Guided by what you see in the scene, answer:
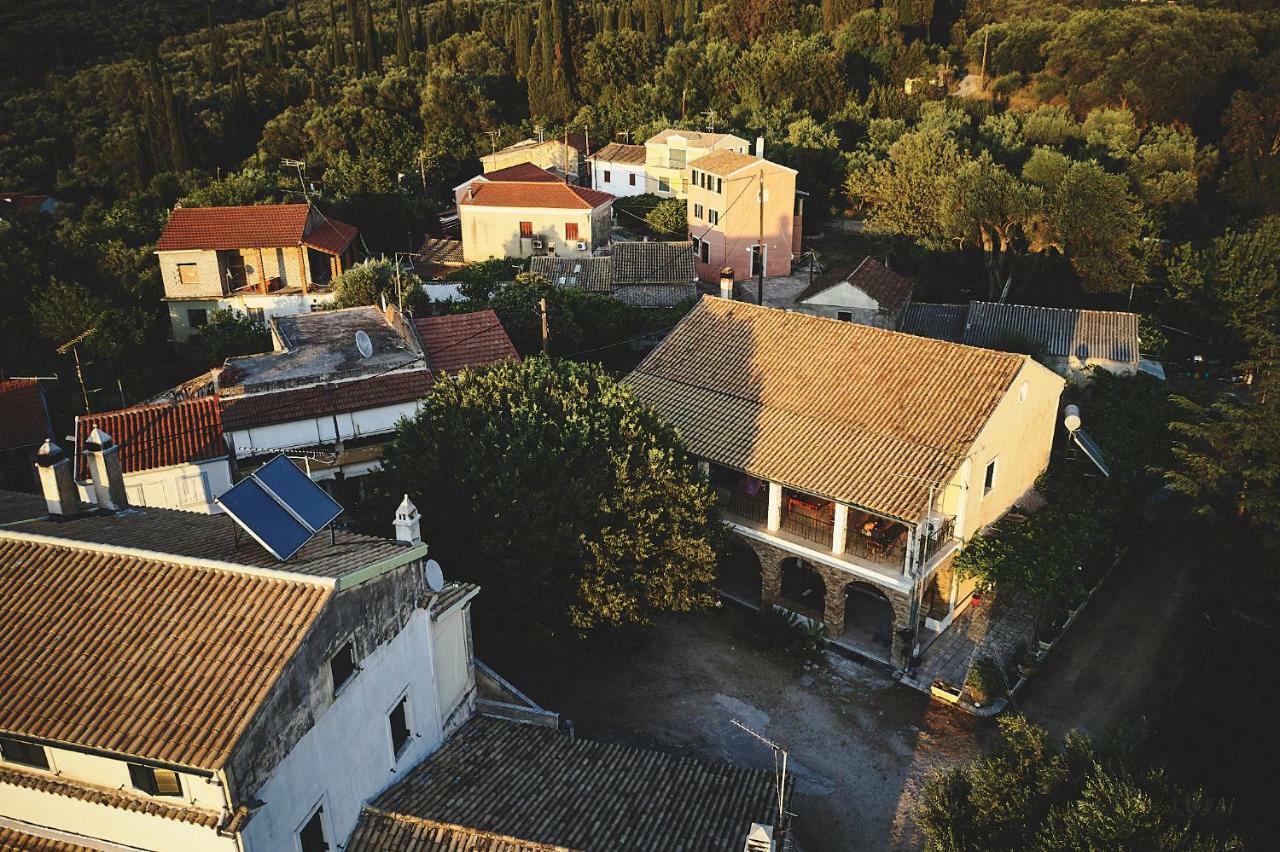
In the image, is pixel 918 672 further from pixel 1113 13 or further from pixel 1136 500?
pixel 1113 13

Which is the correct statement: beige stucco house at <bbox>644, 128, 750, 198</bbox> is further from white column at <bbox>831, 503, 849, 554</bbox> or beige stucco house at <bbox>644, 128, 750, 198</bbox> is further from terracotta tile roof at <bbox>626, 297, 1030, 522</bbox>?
white column at <bbox>831, 503, 849, 554</bbox>

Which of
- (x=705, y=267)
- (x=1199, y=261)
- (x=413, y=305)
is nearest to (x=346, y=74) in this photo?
(x=705, y=267)

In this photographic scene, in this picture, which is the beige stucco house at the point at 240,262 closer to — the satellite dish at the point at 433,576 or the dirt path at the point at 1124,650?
the satellite dish at the point at 433,576

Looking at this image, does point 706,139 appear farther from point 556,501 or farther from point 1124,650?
point 556,501

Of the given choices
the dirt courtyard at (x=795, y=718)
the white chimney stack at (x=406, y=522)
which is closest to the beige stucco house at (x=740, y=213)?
the dirt courtyard at (x=795, y=718)

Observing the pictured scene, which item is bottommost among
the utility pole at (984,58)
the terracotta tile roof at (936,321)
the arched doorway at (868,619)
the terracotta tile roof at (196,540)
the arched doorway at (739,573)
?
the arched doorway at (868,619)

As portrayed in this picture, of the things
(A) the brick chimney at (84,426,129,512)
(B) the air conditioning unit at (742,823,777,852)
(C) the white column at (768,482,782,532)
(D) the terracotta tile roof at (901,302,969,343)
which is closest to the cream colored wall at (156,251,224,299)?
(A) the brick chimney at (84,426,129,512)
